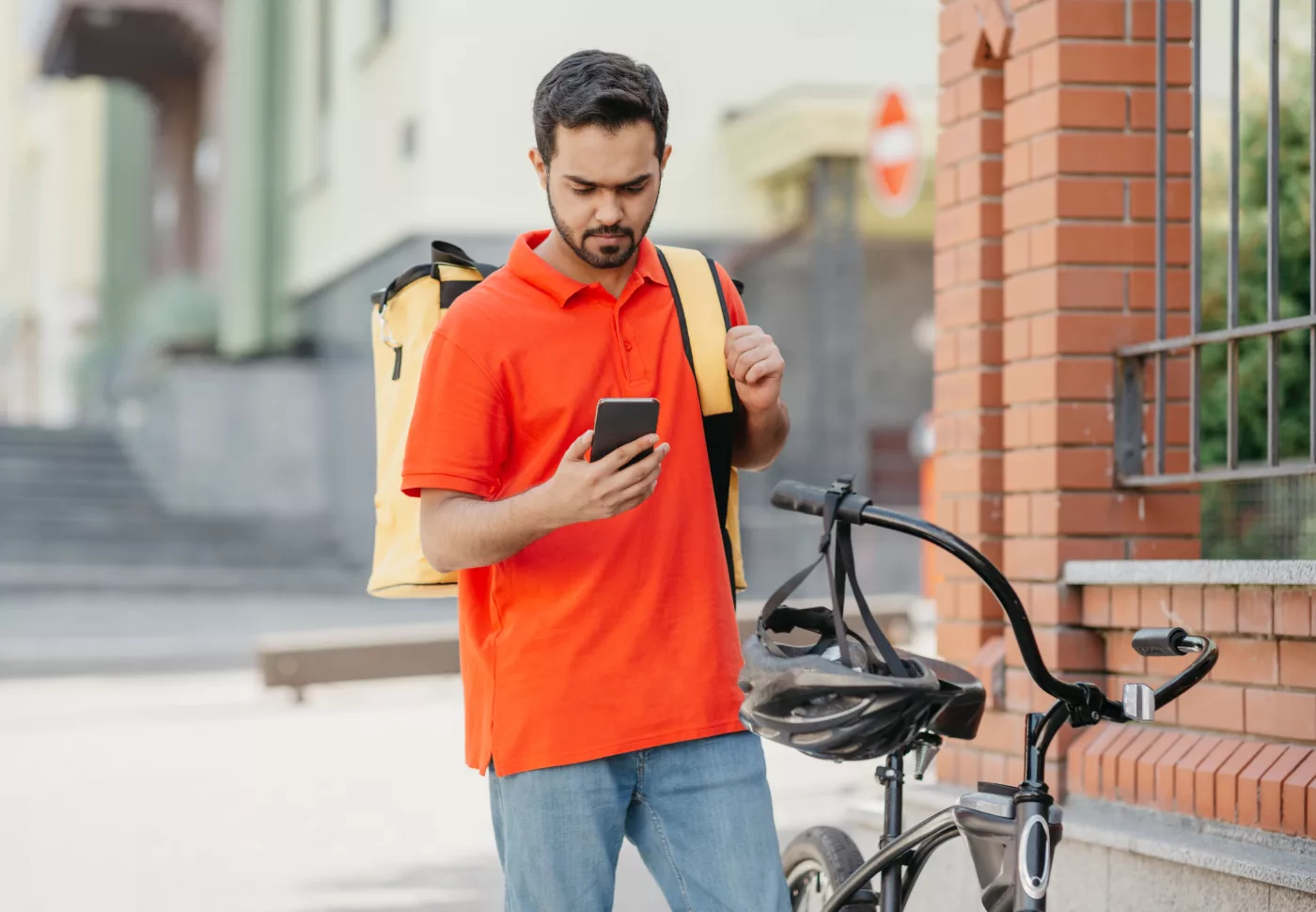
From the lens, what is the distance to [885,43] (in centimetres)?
2005

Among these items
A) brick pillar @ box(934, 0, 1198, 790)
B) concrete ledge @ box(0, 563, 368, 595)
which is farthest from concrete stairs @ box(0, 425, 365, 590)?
brick pillar @ box(934, 0, 1198, 790)

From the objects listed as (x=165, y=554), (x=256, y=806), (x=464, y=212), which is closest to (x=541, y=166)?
(x=256, y=806)

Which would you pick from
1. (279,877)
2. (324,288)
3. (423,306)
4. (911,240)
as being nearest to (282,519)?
(324,288)

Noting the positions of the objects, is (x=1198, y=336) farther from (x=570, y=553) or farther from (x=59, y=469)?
(x=59, y=469)

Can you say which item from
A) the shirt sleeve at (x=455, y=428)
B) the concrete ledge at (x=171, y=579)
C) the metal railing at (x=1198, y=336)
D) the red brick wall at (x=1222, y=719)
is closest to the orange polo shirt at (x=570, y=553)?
the shirt sleeve at (x=455, y=428)

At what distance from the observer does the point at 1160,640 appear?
263cm

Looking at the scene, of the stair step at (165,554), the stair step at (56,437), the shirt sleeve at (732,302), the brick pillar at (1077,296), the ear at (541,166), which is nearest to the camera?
the ear at (541,166)

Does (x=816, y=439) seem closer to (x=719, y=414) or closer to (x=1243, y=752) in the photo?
(x=1243, y=752)

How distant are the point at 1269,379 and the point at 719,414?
197 cm

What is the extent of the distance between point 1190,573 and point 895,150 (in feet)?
47.9

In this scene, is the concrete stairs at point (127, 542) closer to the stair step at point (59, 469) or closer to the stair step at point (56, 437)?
the stair step at point (59, 469)

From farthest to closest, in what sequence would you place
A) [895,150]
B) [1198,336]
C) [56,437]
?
[56,437] < [895,150] < [1198,336]

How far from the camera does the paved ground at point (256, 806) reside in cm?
653

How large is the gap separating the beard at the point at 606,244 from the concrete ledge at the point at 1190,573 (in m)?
1.91
